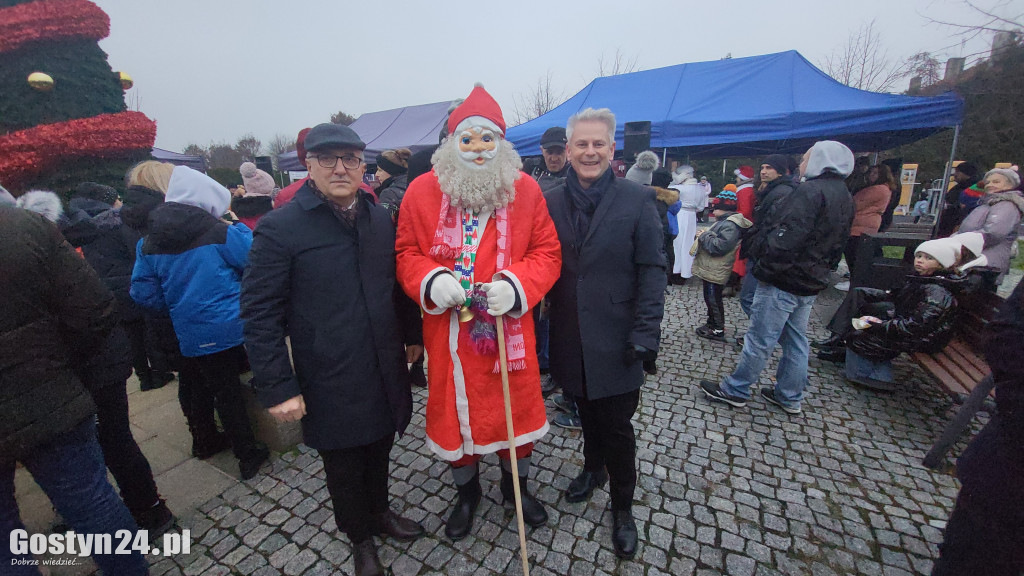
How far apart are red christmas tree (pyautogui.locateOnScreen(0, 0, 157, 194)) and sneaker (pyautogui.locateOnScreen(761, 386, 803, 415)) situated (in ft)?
23.9

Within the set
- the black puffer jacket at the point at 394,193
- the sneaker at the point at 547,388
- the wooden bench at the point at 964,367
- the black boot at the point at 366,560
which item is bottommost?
the sneaker at the point at 547,388

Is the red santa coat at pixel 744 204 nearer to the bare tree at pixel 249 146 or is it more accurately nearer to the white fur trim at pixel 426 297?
the white fur trim at pixel 426 297

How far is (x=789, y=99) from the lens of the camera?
665cm

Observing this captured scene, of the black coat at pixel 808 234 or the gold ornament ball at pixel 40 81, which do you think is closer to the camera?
the black coat at pixel 808 234

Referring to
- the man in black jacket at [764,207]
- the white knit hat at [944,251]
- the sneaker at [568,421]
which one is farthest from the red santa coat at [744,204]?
the sneaker at [568,421]

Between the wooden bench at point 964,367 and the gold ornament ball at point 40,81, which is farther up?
the gold ornament ball at point 40,81

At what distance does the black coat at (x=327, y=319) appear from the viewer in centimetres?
171

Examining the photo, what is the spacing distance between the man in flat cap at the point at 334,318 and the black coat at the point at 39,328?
0.65 metres

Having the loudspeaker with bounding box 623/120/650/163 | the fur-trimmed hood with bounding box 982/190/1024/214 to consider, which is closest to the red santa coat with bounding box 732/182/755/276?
the loudspeaker with bounding box 623/120/650/163

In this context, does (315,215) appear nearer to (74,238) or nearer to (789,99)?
(74,238)

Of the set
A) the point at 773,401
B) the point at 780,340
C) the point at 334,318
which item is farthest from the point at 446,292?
the point at 773,401

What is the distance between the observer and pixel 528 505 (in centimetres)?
236

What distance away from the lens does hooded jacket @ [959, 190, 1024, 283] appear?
454cm

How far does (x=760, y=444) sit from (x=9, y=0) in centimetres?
845
